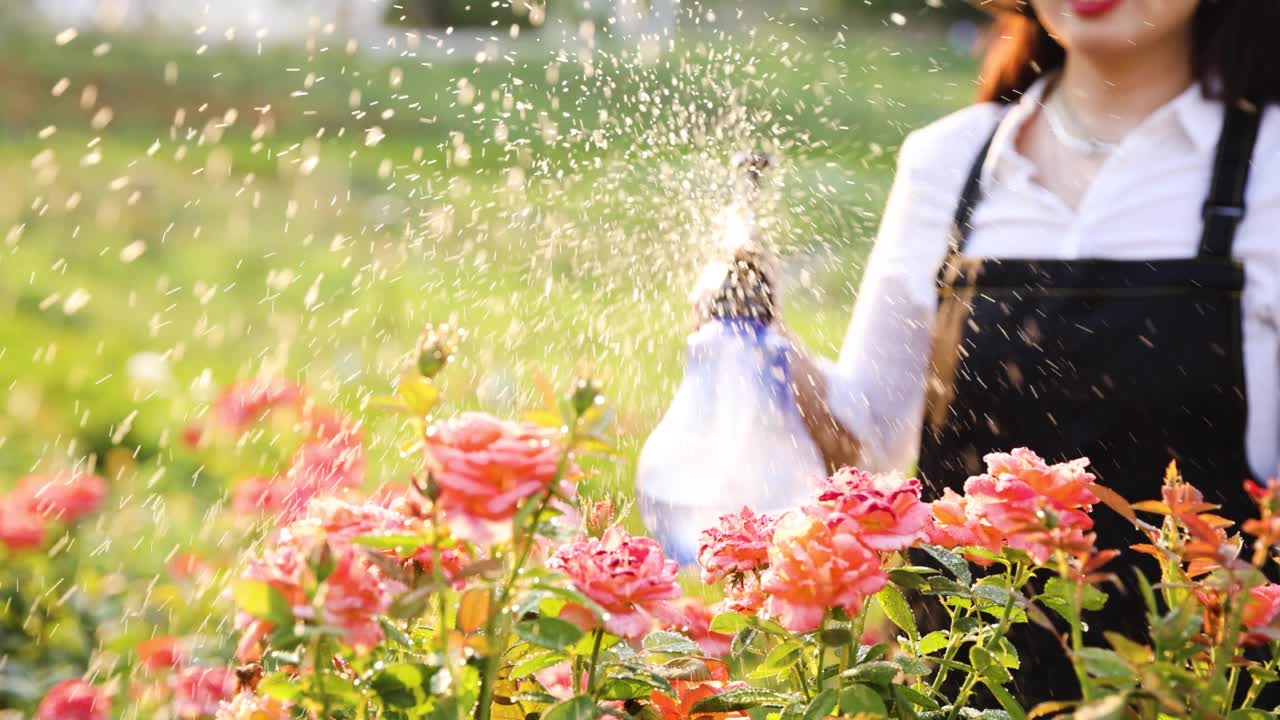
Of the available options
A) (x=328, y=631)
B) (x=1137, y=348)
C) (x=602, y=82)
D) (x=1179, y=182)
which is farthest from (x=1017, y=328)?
(x=602, y=82)

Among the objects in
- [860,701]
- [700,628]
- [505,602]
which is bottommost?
[700,628]

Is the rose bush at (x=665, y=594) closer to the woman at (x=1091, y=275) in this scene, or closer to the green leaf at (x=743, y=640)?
the green leaf at (x=743, y=640)

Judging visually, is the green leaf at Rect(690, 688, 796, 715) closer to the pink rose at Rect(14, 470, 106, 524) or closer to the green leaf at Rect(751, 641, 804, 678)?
the green leaf at Rect(751, 641, 804, 678)

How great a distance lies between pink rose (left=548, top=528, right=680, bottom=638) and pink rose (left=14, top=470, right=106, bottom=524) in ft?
4.22

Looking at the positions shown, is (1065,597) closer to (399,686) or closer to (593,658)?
(593,658)

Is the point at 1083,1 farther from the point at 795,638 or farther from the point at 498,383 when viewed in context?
the point at 498,383

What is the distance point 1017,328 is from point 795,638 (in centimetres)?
96

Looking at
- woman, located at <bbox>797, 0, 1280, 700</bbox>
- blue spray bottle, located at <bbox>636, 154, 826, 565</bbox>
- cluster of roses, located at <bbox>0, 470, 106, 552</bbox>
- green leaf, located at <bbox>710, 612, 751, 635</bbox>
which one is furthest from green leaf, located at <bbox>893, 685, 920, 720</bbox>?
cluster of roses, located at <bbox>0, 470, 106, 552</bbox>

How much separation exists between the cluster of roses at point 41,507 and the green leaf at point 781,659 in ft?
4.09

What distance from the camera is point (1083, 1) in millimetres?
1545

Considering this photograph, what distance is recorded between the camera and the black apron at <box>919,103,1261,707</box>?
1.52 m

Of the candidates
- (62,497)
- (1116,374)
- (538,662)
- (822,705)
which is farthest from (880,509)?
(62,497)

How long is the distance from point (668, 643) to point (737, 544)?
8 centimetres

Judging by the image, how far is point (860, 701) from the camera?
0.74 meters
